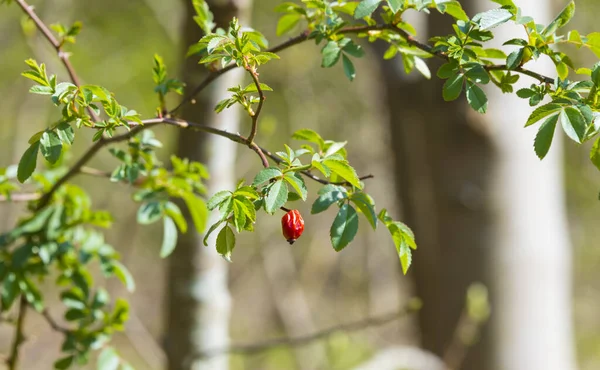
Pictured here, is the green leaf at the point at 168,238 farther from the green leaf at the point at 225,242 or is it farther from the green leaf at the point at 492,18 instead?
the green leaf at the point at 492,18

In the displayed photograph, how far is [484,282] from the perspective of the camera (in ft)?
4.84

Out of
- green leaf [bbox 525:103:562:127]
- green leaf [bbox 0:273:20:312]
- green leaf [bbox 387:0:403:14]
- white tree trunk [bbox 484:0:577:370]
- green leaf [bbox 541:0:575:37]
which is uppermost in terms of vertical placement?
green leaf [bbox 387:0:403:14]

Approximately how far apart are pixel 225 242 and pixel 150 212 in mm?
277

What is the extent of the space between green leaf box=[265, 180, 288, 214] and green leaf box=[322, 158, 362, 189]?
0.05m

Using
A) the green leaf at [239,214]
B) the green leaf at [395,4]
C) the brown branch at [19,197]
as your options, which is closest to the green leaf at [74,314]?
the brown branch at [19,197]

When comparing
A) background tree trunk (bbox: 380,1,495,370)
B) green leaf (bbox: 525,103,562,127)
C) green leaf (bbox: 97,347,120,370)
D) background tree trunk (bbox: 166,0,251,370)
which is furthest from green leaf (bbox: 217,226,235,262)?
background tree trunk (bbox: 380,1,495,370)

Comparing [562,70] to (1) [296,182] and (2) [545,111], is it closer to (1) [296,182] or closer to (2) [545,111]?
(2) [545,111]

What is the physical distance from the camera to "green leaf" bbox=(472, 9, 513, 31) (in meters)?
0.47

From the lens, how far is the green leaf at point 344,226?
1.59 feet

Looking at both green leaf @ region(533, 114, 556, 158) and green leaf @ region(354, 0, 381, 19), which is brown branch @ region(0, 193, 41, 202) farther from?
green leaf @ region(533, 114, 556, 158)

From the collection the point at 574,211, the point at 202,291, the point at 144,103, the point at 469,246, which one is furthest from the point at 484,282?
the point at 574,211

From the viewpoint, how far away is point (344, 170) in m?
0.48

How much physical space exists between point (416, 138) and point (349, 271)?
8.11ft

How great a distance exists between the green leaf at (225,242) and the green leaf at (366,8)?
210 millimetres
